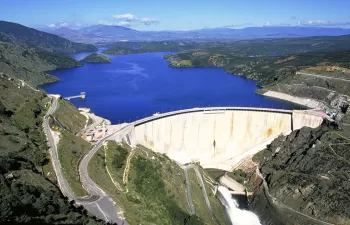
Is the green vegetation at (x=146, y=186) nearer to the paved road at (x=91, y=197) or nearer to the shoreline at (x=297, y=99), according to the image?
the paved road at (x=91, y=197)

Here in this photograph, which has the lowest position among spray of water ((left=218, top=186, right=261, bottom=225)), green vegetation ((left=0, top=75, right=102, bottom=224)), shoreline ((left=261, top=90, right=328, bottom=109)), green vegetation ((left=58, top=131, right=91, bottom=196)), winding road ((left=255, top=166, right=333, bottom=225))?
spray of water ((left=218, top=186, right=261, bottom=225))

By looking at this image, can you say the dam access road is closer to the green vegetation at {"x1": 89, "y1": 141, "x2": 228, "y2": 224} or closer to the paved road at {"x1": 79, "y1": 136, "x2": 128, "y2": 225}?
the green vegetation at {"x1": 89, "y1": 141, "x2": 228, "y2": 224}

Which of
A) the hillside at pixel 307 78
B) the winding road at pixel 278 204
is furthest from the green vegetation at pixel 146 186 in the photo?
the hillside at pixel 307 78

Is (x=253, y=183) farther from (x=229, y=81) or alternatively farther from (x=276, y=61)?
(x=276, y=61)

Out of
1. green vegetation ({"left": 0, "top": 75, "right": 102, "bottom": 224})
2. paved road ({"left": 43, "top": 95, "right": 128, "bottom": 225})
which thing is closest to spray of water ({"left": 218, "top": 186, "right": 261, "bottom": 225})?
paved road ({"left": 43, "top": 95, "right": 128, "bottom": 225})

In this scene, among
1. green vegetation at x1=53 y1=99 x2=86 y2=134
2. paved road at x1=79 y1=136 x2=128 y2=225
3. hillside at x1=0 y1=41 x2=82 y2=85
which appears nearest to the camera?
paved road at x1=79 y1=136 x2=128 y2=225

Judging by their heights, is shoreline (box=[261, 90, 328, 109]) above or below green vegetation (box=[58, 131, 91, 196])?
below
